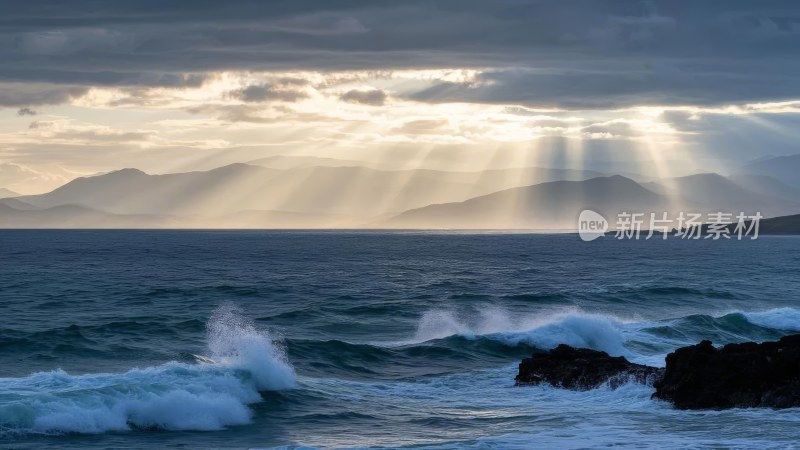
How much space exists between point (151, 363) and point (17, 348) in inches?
234

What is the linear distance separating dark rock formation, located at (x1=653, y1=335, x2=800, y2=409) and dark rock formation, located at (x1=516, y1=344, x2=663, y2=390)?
7.32ft

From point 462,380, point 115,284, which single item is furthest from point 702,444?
point 115,284

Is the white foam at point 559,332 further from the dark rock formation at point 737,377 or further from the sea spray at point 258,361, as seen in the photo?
the dark rock formation at point 737,377

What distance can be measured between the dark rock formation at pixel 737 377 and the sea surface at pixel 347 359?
1.99 ft

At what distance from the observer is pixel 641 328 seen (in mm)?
46094

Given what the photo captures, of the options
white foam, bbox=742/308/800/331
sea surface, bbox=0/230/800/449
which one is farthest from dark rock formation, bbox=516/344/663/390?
white foam, bbox=742/308/800/331

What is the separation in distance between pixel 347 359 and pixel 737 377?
49.2 ft

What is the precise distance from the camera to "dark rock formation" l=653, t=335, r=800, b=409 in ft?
85.8

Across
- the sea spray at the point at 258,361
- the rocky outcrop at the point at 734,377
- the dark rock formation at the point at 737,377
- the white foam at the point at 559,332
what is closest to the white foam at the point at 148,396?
the sea spray at the point at 258,361

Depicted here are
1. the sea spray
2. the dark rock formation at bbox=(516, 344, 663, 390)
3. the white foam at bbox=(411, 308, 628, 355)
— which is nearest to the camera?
the dark rock formation at bbox=(516, 344, 663, 390)

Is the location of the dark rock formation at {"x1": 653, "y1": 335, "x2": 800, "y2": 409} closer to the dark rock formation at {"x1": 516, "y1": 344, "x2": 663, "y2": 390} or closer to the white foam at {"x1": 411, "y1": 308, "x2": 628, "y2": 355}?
the dark rock formation at {"x1": 516, "y1": 344, "x2": 663, "y2": 390}

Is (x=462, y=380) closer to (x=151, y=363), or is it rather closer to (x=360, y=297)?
(x=151, y=363)

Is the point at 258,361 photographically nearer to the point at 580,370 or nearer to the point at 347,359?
the point at 347,359

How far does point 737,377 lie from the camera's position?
26516 mm
